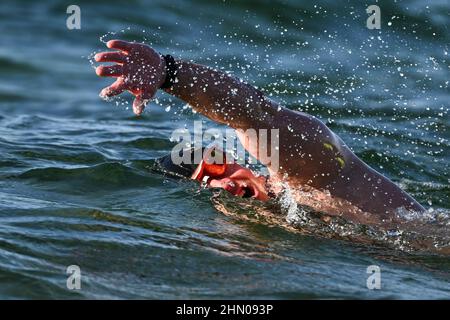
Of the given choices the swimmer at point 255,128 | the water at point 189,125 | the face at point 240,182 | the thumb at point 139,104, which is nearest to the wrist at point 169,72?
the swimmer at point 255,128

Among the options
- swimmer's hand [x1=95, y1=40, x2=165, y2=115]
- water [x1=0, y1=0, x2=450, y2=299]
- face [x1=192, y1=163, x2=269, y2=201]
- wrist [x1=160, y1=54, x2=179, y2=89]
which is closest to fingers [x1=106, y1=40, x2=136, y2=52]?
swimmer's hand [x1=95, y1=40, x2=165, y2=115]

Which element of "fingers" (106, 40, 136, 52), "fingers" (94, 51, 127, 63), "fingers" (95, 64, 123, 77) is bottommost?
"fingers" (95, 64, 123, 77)

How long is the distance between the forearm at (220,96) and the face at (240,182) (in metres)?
0.74

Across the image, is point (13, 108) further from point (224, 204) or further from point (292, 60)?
point (224, 204)

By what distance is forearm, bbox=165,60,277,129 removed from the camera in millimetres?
4395

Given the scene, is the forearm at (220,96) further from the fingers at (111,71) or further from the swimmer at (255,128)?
the fingers at (111,71)

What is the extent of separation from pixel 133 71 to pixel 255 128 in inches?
30.0

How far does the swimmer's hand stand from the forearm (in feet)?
0.62

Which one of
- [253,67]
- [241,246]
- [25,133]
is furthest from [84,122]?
[241,246]

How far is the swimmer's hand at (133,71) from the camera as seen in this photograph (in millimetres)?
4102

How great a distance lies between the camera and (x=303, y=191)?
498cm

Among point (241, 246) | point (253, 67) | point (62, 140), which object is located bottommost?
point (241, 246)

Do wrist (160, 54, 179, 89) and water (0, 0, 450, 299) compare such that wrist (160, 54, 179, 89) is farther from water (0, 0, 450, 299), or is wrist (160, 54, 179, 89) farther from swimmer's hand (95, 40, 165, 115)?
water (0, 0, 450, 299)

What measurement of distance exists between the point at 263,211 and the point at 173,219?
53 centimetres
